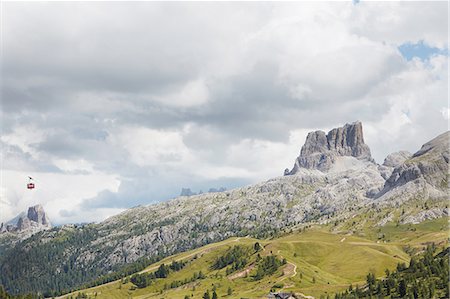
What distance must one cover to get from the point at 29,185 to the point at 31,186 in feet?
10.0

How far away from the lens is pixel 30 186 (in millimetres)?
190125

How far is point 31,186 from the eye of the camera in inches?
7495

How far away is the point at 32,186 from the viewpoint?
190 metres

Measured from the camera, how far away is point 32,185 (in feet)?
626

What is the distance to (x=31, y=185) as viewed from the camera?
191125 mm

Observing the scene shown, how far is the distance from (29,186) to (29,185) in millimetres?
2162

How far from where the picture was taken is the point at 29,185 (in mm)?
192875

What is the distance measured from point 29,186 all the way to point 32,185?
1269mm

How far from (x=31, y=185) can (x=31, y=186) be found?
2.85 feet

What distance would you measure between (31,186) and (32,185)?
569mm

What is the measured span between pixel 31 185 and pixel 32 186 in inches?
41.8
